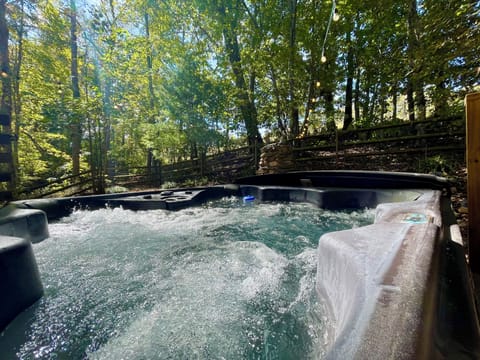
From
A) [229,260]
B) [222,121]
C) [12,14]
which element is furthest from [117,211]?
[12,14]

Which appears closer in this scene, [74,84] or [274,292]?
[274,292]

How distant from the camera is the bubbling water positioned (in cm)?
104

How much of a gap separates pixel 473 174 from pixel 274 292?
51.4 inches

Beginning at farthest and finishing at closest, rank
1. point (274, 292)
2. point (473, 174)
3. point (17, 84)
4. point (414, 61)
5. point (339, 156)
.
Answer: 1. point (17, 84)
2. point (339, 156)
3. point (414, 61)
4. point (274, 292)
5. point (473, 174)

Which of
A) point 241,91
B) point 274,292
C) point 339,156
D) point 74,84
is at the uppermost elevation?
point 74,84

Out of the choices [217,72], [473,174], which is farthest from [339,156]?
[473,174]

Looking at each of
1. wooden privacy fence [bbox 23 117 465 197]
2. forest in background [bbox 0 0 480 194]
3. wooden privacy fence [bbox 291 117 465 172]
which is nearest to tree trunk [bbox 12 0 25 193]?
forest in background [bbox 0 0 480 194]

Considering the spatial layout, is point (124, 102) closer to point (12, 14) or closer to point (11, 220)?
point (12, 14)

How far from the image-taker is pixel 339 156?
20.0ft

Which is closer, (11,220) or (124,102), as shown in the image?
(11,220)

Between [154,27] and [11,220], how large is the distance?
858 centimetres

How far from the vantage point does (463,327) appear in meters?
0.59

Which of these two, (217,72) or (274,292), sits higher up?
(217,72)

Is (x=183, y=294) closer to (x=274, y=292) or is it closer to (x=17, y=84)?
(x=274, y=292)
